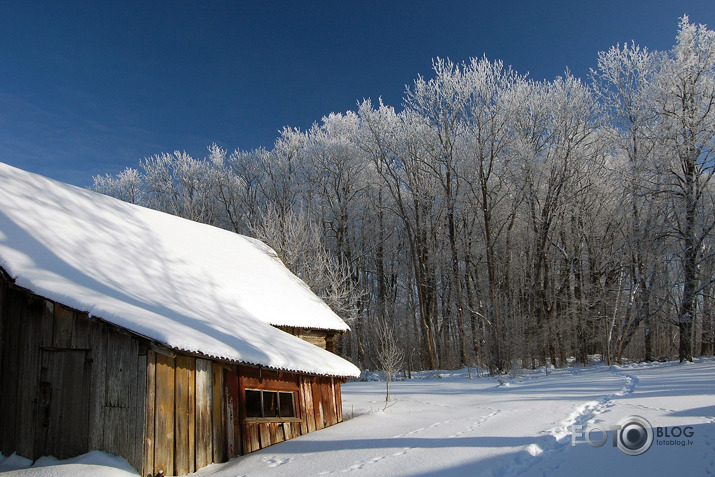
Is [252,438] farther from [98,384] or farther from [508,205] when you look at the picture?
[508,205]

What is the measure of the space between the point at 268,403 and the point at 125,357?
11.0ft

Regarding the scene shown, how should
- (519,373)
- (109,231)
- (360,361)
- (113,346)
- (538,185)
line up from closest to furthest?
(113,346), (109,231), (519,373), (538,185), (360,361)

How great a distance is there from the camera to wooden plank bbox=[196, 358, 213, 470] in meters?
7.74

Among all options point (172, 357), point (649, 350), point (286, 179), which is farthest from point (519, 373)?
point (286, 179)

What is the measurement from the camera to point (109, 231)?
36.3ft

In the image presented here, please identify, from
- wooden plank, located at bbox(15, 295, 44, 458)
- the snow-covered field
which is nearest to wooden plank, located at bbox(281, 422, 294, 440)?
the snow-covered field

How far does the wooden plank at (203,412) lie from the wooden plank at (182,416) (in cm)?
20

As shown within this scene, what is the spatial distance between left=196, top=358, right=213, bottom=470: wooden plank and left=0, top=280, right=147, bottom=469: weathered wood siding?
3.83ft

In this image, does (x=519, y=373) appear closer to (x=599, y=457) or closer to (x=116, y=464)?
(x=599, y=457)

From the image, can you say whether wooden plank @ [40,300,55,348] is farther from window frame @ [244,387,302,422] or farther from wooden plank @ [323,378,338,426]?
wooden plank @ [323,378,338,426]

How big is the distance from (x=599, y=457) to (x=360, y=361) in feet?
82.3

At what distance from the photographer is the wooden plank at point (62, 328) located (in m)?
7.63

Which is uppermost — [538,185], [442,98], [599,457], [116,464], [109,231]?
[442,98]
